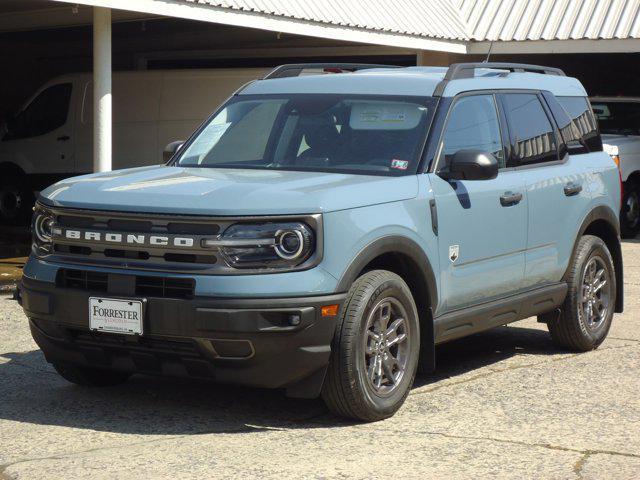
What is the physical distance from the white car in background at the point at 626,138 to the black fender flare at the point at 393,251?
1041cm

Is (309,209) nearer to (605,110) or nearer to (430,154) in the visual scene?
(430,154)

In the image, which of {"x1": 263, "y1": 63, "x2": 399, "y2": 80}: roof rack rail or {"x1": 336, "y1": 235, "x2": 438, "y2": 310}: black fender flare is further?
{"x1": 263, "y1": 63, "x2": 399, "y2": 80}: roof rack rail

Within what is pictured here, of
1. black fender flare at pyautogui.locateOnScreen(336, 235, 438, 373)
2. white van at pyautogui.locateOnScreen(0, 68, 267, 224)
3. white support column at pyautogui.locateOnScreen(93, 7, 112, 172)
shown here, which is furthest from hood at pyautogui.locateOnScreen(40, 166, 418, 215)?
white van at pyautogui.locateOnScreen(0, 68, 267, 224)

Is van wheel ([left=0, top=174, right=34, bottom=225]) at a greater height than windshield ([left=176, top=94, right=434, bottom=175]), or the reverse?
windshield ([left=176, top=94, right=434, bottom=175])

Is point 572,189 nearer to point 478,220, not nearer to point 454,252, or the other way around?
point 478,220

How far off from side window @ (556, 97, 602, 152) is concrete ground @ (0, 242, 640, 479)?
1547 mm

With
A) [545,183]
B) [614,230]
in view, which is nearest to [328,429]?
[545,183]

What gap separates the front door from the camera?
21.6 feet

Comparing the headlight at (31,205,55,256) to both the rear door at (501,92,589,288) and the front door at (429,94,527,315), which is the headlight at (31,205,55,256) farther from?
the rear door at (501,92,589,288)

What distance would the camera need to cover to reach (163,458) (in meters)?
5.36

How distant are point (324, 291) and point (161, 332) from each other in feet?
2.56

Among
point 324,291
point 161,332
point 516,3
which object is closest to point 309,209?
point 324,291

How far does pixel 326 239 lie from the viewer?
224 inches

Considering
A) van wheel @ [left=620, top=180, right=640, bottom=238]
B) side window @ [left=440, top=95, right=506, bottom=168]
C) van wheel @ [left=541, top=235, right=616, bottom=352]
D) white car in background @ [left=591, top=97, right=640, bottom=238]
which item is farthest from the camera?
van wheel @ [left=620, top=180, right=640, bottom=238]
